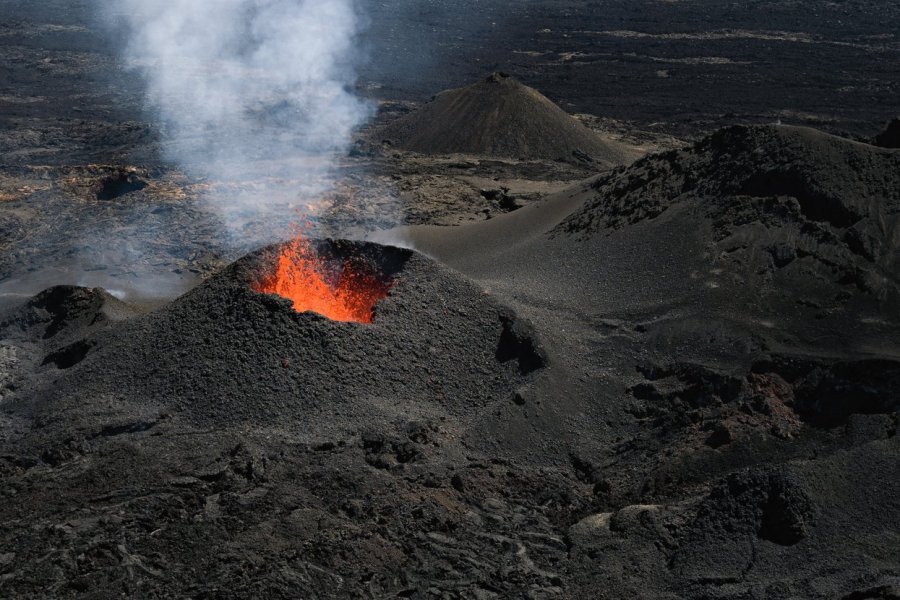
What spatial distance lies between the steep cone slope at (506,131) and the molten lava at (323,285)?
17172mm

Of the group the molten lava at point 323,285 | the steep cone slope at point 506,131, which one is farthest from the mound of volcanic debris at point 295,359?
the steep cone slope at point 506,131

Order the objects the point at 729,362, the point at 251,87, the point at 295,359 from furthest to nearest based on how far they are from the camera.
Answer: the point at 251,87 < the point at 729,362 < the point at 295,359

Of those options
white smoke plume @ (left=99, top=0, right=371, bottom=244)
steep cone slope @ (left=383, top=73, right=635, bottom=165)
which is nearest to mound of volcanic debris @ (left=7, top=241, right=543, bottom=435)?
white smoke plume @ (left=99, top=0, right=371, bottom=244)

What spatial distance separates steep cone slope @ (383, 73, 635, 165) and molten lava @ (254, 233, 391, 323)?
1717 centimetres

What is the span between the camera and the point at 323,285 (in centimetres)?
1698

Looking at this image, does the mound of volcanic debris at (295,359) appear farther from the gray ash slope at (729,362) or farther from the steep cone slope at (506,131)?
the steep cone slope at (506,131)

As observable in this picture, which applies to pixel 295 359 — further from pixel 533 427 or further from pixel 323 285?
pixel 533 427

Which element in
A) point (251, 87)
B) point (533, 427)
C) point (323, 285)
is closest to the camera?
point (533, 427)

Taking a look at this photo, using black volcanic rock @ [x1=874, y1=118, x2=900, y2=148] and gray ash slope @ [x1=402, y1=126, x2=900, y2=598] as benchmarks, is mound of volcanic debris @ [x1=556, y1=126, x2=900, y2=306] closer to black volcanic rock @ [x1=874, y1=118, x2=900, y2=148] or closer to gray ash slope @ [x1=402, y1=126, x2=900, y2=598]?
gray ash slope @ [x1=402, y1=126, x2=900, y2=598]

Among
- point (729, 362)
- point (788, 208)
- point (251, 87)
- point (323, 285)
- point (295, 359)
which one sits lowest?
point (295, 359)

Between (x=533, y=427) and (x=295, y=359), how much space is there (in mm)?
4139

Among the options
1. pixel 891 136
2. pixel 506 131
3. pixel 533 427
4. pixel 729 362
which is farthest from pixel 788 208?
pixel 506 131

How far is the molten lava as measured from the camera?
16.4 m

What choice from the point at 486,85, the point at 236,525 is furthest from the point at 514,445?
the point at 486,85
